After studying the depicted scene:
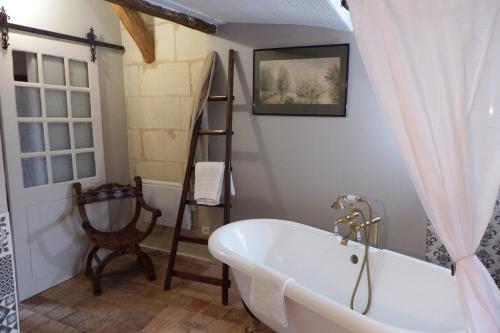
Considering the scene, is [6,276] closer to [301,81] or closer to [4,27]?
[4,27]

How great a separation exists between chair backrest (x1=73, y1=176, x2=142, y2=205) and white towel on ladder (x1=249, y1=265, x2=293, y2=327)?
1.72 m

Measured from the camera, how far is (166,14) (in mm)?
2277

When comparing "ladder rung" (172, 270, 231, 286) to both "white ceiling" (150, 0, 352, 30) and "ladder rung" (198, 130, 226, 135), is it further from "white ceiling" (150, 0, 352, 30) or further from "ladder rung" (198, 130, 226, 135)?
"white ceiling" (150, 0, 352, 30)

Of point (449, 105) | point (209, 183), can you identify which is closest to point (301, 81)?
point (209, 183)

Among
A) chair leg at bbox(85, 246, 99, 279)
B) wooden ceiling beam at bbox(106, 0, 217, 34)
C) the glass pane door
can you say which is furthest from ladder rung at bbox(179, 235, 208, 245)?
wooden ceiling beam at bbox(106, 0, 217, 34)

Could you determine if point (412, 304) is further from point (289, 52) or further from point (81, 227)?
point (81, 227)

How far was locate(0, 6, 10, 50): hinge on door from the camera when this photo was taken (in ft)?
7.50

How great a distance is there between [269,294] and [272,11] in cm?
174

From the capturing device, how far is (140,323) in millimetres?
2262

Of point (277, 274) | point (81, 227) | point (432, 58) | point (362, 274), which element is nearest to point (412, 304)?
point (362, 274)

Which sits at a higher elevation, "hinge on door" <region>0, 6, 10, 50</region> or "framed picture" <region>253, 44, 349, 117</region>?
"hinge on door" <region>0, 6, 10, 50</region>

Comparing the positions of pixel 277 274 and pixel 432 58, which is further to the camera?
pixel 277 274

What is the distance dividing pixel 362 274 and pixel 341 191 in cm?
68

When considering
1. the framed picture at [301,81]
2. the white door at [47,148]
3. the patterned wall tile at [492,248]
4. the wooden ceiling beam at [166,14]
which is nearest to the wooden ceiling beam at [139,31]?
the white door at [47,148]
